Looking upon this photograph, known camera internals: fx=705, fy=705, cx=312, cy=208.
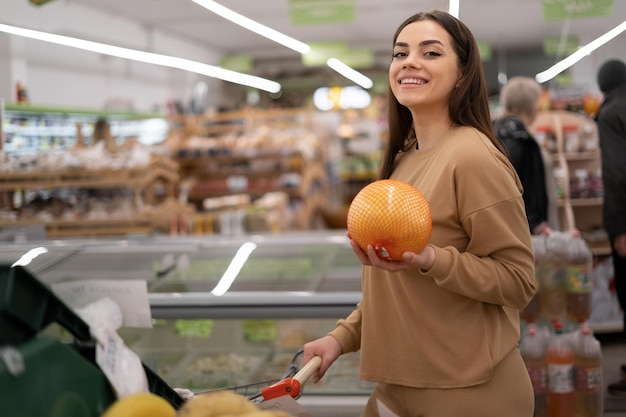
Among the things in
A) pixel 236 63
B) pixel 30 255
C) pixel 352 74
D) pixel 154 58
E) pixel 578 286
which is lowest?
pixel 578 286

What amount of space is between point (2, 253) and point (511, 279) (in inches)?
102

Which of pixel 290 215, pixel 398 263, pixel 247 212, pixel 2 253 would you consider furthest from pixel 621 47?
pixel 398 263

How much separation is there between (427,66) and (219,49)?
16.4 meters

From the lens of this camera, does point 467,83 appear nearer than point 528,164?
Yes

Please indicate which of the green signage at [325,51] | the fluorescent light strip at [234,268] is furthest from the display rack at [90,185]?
the green signage at [325,51]

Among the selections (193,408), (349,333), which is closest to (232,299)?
(349,333)

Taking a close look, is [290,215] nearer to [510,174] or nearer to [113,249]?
[113,249]

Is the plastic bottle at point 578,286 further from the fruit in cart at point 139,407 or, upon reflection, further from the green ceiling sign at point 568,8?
the green ceiling sign at point 568,8

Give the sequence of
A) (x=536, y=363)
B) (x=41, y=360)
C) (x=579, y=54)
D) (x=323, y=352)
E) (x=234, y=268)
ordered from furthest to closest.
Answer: (x=579, y=54), (x=234, y=268), (x=536, y=363), (x=323, y=352), (x=41, y=360)

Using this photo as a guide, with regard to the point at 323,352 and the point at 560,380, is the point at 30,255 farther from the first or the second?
the point at 560,380

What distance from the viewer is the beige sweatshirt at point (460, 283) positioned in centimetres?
151

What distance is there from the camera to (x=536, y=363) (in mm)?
3094

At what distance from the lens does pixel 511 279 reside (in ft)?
4.99

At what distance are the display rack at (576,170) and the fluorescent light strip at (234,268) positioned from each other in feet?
10.3
